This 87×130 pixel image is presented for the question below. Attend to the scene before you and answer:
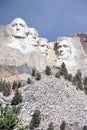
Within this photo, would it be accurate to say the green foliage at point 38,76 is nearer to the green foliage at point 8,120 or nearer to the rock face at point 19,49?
the rock face at point 19,49

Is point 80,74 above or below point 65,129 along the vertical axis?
above

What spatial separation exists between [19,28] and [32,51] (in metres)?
2.92

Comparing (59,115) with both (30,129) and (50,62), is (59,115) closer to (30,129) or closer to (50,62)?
(30,129)

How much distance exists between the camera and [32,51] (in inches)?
2140

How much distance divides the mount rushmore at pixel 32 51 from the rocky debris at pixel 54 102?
317 cm

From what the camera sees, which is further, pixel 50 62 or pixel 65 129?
pixel 50 62

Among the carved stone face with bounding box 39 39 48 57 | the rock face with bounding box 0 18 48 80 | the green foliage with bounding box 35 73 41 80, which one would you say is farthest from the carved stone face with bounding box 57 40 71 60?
the green foliage with bounding box 35 73 41 80

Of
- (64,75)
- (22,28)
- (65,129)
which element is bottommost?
(65,129)

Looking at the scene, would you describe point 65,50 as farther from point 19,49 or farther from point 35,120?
point 35,120

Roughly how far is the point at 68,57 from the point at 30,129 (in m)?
18.1

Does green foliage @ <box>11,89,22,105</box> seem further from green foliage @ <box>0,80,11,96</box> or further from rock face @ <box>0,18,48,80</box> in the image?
rock face @ <box>0,18,48,80</box>

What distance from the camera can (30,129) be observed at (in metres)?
40.6

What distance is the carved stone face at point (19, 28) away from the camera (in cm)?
5573

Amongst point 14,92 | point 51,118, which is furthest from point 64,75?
point 51,118
